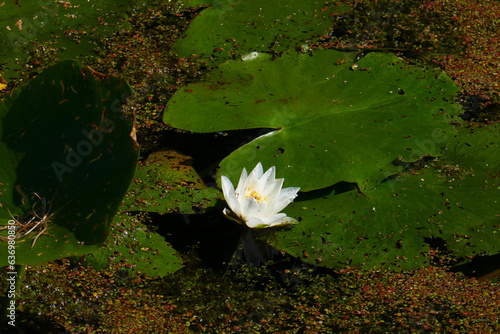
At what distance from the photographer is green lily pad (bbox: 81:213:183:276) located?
5.90 feet

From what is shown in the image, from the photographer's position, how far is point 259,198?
1.92 m

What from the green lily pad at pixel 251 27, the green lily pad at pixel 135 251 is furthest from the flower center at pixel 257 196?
the green lily pad at pixel 251 27

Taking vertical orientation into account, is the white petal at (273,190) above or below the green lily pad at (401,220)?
above

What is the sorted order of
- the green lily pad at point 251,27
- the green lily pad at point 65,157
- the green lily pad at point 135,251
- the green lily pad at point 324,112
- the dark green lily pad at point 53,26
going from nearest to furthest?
1. the green lily pad at point 65,157
2. the green lily pad at point 135,251
3. the green lily pad at point 324,112
4. the dark green lily pad at point 53,26
5. the green lily pad at point 251,27

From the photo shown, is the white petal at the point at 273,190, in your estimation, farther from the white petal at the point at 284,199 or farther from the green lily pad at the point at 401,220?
the green lily pad at the point at 401,220

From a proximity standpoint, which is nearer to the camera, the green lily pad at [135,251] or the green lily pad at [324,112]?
the green lily pad at [135,251]

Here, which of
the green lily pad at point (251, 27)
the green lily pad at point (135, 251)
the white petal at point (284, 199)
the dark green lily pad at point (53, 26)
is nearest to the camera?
the green lily pad at point (135, 251)

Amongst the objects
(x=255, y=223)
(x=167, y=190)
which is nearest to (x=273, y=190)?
(x=255, y=223)

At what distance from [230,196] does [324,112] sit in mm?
695

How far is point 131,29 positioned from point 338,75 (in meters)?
1.31

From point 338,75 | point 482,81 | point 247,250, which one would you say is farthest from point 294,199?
point 482,81

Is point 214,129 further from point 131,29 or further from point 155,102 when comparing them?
point 131,29

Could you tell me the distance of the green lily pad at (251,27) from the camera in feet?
8.64

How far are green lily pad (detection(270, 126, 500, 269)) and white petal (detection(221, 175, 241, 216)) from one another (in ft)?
0.74
